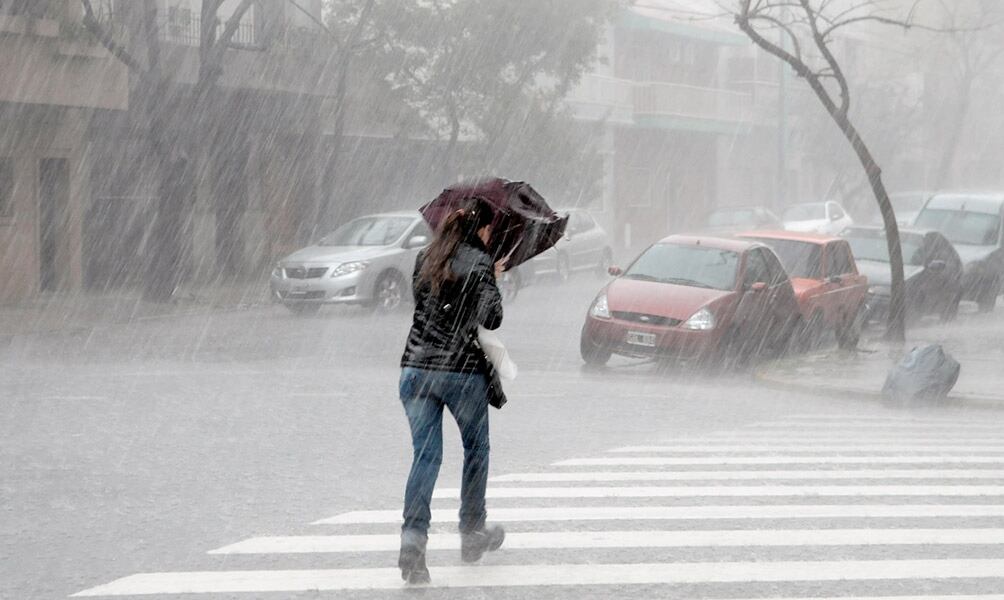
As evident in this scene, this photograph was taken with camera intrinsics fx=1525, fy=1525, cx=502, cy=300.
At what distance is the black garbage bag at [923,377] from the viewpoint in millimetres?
13891

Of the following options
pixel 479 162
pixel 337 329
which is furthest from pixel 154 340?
pixel 479 162

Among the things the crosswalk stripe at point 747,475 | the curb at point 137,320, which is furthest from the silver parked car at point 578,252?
the crosswalk stripe at point 747,475

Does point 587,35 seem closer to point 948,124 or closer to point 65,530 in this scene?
point 65,530

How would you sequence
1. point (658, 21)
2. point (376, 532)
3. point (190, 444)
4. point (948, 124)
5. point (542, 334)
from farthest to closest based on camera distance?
point (948, 124) < point (658, 21) < point (542, 334) < point (190, 444) < point (376, 532)

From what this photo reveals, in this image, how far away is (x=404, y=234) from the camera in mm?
24594

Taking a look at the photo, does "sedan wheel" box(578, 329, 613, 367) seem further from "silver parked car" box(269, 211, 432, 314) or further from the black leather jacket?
the black leather jacket

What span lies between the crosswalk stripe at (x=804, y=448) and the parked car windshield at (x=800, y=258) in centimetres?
866

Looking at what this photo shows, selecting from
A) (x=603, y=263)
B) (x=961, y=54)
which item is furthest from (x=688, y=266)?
Result: (x=961, y=54)

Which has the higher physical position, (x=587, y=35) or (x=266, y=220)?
(x=587, y=35)

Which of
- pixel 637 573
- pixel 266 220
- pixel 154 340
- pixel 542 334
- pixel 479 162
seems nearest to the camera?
pixel 637 573

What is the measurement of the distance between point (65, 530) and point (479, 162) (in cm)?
2798

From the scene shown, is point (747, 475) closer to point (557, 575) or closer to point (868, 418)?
point (557, 575)

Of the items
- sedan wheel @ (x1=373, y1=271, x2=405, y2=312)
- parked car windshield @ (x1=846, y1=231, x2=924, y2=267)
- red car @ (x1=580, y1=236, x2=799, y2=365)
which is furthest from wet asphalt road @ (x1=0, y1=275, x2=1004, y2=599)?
parked car windshield @ (x1=846, y1=231, x2=924, y2=267)

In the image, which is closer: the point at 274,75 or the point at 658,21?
the point at 274,75
